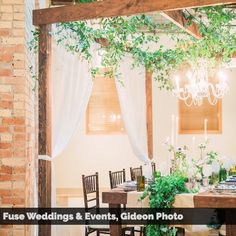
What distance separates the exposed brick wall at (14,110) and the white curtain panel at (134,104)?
2.43 m

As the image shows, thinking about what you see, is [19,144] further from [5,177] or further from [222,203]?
[222,203]

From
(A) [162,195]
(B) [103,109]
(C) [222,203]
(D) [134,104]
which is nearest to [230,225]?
(C) [222,203]

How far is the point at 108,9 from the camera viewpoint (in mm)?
4055

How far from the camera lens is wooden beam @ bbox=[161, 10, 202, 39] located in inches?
181

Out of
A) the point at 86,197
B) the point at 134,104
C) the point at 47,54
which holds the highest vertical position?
the point at 47,54

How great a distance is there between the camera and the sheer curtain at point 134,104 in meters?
6.43

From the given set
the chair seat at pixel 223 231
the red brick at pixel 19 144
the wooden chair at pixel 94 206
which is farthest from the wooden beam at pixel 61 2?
the chair seat at pixel 223 231

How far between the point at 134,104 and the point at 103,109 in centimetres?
244

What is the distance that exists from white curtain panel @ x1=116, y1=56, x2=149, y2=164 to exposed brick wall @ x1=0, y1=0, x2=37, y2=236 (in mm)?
2428

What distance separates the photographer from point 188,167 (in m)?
4.58

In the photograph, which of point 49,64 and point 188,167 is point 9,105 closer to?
point 49,64

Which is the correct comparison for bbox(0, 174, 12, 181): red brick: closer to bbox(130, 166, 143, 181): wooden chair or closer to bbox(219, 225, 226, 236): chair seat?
bbox(219, 225, 226, 236): chair seat

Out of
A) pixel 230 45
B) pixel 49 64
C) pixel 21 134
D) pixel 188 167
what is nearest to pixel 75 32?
pixel 49 64

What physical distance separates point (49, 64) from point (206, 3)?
5.18ft
